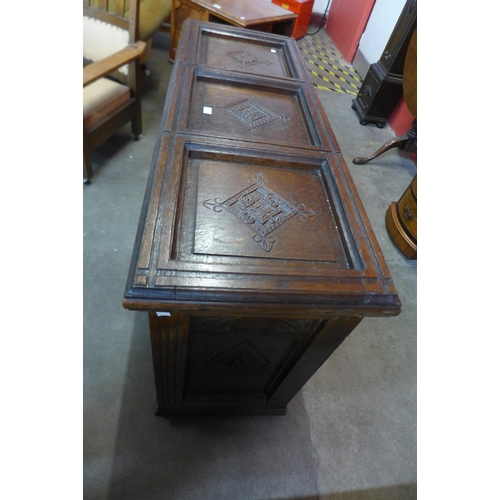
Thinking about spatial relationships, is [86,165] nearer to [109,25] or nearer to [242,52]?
[109,25]

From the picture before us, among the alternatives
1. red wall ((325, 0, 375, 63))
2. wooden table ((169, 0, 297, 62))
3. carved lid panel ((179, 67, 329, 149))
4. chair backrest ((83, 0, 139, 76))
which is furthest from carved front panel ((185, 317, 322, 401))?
red wall ((325, 0, 375, 63))

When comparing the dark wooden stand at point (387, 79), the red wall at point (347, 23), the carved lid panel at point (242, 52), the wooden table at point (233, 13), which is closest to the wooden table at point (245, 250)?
the carved lid panel at point (242, 52)

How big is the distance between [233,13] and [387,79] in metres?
1.43

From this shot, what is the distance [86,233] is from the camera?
1.83m

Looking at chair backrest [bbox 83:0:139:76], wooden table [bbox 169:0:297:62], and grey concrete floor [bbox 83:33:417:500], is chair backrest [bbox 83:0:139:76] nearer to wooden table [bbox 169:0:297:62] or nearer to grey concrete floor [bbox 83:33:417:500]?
wooden table [bbox 169:0:297:62]

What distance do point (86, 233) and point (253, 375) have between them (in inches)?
50.2

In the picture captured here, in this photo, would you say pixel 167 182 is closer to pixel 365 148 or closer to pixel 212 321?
pixel 212 321

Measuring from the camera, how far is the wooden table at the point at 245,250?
0.74 meters

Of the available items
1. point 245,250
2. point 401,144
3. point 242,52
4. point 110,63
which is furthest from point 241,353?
point 401,144

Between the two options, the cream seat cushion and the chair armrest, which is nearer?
the chair armrest

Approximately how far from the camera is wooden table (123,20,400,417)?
29.3 inches

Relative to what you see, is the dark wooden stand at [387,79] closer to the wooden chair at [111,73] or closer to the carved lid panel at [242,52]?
the carved lid panel at [242,52]

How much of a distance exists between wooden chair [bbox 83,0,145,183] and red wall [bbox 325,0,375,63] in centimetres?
301

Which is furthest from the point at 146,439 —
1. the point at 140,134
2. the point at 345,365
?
the point at 140,134
